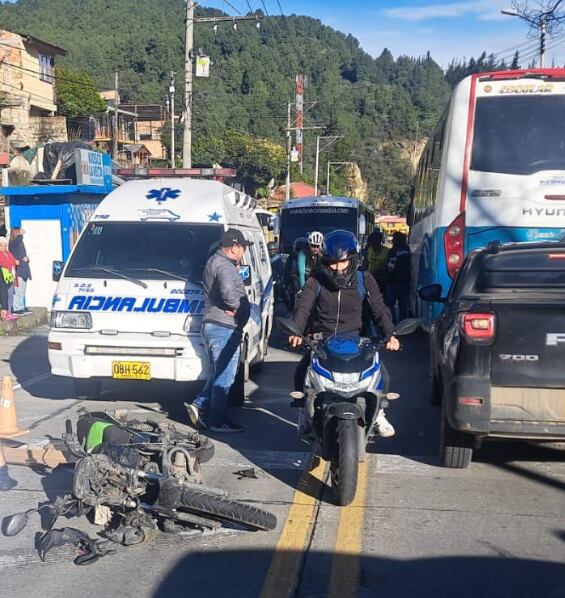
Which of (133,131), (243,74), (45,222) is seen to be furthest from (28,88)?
(243,74)

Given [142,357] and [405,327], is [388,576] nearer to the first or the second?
[405,327]

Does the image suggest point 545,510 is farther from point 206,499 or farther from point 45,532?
point 45,532

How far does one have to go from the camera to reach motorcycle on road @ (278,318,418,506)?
5203 mm

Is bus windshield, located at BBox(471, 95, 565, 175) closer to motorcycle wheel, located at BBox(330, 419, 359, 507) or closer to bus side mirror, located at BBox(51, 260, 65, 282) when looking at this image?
bus side mirror, located at BBox(51, 260, 65, 282)

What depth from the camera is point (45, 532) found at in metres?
4.73

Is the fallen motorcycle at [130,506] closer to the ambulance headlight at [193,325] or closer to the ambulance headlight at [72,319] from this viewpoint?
the ambulance headlight at [193,325]

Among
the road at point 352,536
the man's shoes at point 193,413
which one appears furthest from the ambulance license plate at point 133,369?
the road at point 352,536

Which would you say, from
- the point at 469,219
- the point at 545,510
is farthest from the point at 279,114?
the point at 545,510

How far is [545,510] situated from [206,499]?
2.33 metres

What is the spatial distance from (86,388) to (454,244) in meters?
5.00

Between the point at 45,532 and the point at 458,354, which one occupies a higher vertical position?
the point at 458,354

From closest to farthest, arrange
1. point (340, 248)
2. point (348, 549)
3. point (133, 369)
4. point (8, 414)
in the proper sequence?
point (348, 549), point (340, 248), point (8, 414), point (133, 369)

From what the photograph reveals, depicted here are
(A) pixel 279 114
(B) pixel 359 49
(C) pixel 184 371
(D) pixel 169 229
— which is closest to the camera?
(C) pixel 184 371

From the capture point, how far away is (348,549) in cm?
460
